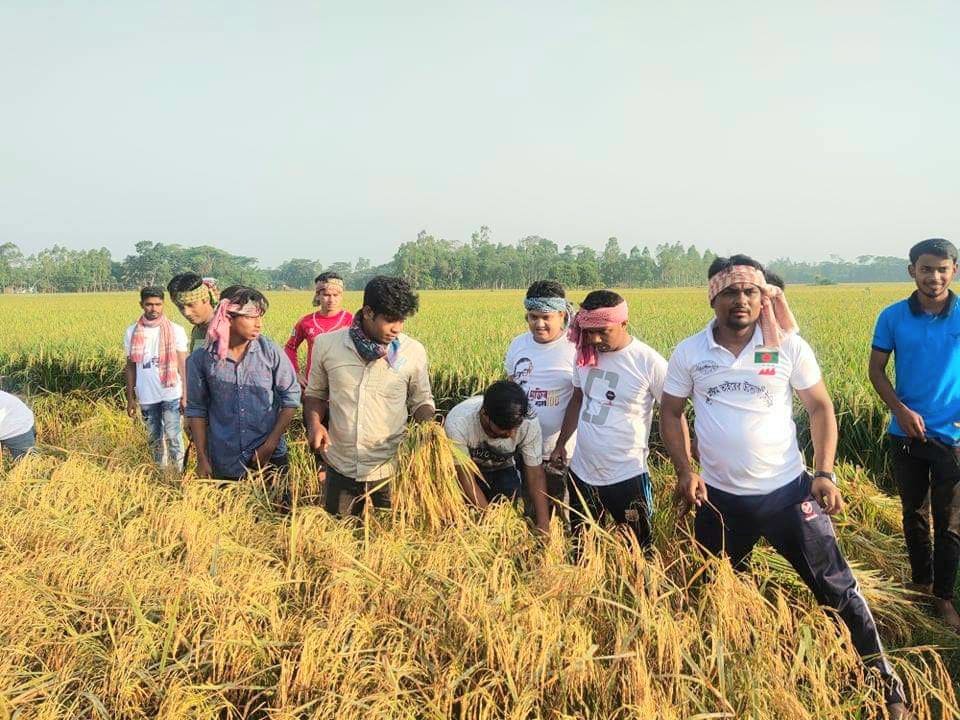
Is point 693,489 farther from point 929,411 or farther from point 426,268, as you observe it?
point 426,268

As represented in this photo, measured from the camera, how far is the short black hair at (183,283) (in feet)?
11.8

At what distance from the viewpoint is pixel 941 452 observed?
9.23 ft

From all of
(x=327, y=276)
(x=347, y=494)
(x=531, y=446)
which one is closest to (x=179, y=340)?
(x=327, y=276)

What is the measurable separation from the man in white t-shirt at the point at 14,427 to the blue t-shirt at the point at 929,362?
4739 mm

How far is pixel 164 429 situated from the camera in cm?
479

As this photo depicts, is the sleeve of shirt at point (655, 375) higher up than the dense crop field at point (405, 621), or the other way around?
the sleeve of shirt at point (655, 375)

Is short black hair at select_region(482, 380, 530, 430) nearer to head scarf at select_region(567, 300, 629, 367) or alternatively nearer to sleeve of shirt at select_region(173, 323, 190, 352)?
head scarf at select_region(567, 300, 629, 367)

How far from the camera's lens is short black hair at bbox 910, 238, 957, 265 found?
2807 millimetres

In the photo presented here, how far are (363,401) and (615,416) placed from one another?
1.09 m

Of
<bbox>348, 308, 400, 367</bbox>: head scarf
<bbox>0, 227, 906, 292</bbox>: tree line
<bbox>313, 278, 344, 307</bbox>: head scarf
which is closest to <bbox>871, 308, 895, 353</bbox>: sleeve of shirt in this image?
<bbox>348, 308, 400, 367</bbox>: head scarf

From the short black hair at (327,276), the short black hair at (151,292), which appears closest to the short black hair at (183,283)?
the short black hair at (327,276)

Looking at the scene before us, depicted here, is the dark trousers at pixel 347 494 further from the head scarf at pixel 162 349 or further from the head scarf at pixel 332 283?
the head scarf at pixel 162 349

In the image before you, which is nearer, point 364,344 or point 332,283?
point 364,344

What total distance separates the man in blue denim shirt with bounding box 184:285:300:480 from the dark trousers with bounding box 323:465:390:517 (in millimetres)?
443
